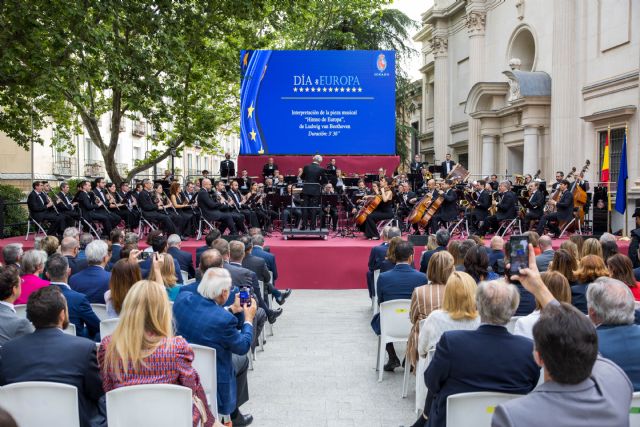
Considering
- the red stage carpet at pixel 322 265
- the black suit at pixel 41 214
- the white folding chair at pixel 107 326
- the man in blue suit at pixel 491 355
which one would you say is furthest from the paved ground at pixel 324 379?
the black suit at pixel 41 214

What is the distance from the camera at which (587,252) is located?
6.84 m

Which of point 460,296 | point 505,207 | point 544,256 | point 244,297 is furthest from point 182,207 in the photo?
point 460,296

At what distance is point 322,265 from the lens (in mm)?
12641

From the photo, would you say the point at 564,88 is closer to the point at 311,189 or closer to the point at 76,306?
the point at 311,189

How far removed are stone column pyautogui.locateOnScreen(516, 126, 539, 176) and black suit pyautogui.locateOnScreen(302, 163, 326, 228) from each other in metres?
10.4

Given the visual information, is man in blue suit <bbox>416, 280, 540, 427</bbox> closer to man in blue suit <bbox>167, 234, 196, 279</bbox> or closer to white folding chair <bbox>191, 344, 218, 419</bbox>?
white folding chair <bbox>191, 344, 218, 419</bbox>

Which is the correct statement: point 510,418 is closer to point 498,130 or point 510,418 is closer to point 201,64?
point 201,64

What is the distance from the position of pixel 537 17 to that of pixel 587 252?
18699 mm

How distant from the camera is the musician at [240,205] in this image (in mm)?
14586

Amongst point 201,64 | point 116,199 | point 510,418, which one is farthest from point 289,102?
point 510,418

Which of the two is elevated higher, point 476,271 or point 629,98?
point 629,98

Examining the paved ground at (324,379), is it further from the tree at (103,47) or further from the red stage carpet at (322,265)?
the tree at (103,47)

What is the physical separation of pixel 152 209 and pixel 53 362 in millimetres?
Result: 10763

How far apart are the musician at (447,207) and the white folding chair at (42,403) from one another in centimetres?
1129
